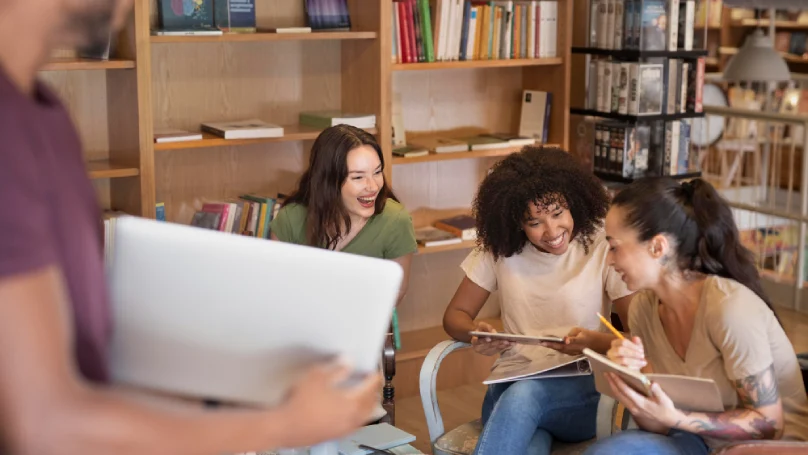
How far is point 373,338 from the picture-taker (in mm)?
990

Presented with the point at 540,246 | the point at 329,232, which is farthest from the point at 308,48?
the point at 540,246

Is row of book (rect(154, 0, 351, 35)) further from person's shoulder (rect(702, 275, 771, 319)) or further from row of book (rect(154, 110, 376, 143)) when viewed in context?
person's shoulder (rect(702, 275, 771, 319))

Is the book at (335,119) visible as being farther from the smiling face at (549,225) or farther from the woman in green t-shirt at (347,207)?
the smiling face at (549,225)

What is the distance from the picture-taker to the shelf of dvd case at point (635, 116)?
4.17m

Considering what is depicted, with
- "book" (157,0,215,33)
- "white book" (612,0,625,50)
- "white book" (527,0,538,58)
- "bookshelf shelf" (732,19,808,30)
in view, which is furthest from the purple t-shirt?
"bookshelf shelf" (732,19,808,30)

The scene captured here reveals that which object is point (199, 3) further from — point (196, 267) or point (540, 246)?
point (196, 267)

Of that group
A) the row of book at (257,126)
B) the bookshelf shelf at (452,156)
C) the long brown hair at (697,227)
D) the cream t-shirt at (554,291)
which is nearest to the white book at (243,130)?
the row of book at (257,126)

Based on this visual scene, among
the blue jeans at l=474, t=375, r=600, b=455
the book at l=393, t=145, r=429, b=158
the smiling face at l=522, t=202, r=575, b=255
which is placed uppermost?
the book at l=393, t=145, r=429, b=158

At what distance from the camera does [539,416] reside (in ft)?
7.70

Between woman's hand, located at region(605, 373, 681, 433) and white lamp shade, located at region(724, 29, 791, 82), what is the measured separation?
13.8 ft

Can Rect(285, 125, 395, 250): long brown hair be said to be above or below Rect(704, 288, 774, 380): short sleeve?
above

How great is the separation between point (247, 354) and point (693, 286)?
1308 mm

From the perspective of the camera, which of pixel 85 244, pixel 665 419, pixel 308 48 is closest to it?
pixel 85 244

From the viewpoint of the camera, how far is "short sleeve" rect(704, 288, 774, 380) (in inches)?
74.5
